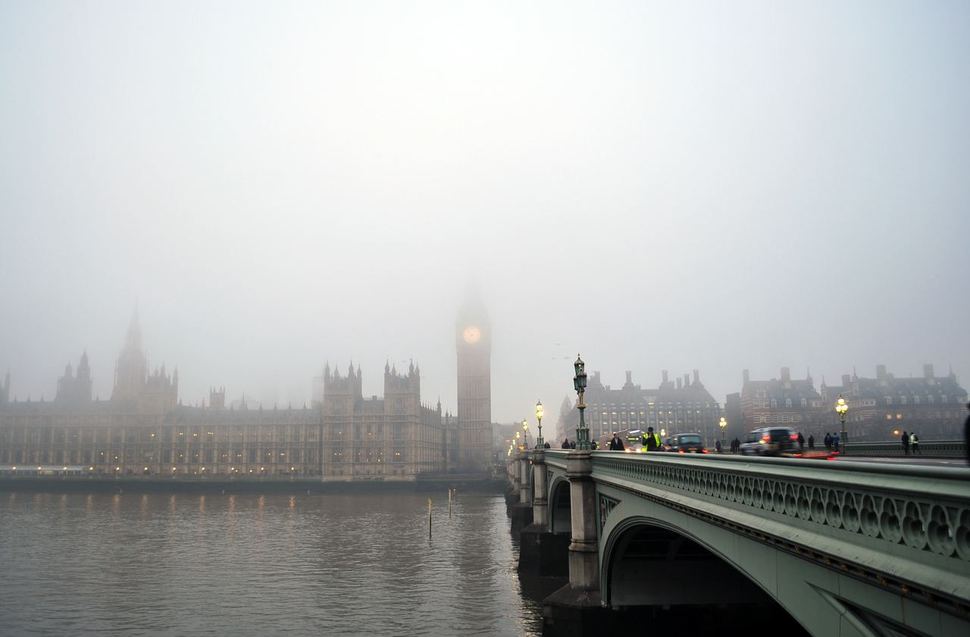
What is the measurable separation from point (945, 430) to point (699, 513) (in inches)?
4087

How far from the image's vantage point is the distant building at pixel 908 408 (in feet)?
340

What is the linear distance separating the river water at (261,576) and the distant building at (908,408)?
5974 centimetres

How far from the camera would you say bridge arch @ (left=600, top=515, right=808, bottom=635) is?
22672 millimetres

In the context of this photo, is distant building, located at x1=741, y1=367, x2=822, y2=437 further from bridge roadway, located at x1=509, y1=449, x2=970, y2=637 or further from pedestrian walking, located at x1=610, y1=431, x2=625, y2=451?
bridge roadway, located at x1=509, y1=449, x2=970, y2=637

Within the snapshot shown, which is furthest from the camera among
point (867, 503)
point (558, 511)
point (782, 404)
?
point (782, 404)

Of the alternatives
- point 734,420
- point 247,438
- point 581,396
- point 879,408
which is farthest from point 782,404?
point 581,396

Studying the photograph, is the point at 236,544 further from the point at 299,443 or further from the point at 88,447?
the point at 88,447

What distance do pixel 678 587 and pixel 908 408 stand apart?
103 metres

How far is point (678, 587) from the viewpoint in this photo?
78.6 feet

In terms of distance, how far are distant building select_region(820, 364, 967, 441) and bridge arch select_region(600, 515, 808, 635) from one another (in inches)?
3354

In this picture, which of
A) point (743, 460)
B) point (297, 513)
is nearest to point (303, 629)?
point (743, 460)

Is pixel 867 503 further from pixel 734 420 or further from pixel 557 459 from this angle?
pixel 734 420

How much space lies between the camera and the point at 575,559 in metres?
25.7

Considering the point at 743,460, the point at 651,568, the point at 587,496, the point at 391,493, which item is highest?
the point at 743,460
